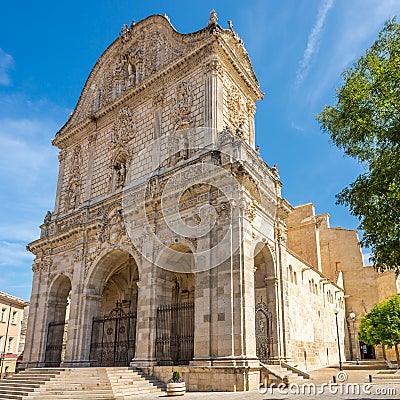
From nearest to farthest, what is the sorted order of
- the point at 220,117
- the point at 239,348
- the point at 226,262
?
1. the point at 239,348
2. the point at 226,262
3. the point at 220,117

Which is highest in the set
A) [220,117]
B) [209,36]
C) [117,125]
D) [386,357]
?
[209,36]

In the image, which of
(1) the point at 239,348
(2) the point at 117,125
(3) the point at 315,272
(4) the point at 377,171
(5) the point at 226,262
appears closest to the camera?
(4) the point at 377,171

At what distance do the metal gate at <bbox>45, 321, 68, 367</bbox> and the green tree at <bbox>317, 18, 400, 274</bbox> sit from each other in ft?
53.8

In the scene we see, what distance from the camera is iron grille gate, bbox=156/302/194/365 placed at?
1498cm

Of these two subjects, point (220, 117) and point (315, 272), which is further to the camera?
point (315, 272)

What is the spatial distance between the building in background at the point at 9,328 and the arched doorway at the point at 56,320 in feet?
36.4

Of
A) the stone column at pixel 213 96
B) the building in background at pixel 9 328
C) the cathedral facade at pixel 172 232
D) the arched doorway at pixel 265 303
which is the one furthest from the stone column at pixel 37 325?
the stone column at pixel 213 96

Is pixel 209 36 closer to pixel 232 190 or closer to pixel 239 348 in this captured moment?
pixel 232 190

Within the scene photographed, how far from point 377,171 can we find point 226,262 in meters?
5.93

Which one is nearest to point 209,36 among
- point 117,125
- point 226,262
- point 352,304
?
point 117,125

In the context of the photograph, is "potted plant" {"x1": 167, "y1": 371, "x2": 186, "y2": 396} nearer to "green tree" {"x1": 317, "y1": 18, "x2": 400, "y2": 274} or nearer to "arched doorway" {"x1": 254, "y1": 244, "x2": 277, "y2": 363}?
"arched doorway" {"x1": 254, "y1": 244, "x2": 277, "y2": 363}

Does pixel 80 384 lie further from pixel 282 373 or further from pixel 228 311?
pixel 282 373

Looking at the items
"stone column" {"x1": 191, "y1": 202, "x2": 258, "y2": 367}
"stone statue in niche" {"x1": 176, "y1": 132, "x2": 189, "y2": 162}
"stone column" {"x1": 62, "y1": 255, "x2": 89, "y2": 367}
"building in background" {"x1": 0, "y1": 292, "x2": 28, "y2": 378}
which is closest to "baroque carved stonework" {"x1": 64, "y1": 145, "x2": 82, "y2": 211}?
"stone column" {"x1": 62, "y1": 255, "x2": 89, "y2": 367}

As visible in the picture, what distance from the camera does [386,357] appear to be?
31.1 meters
